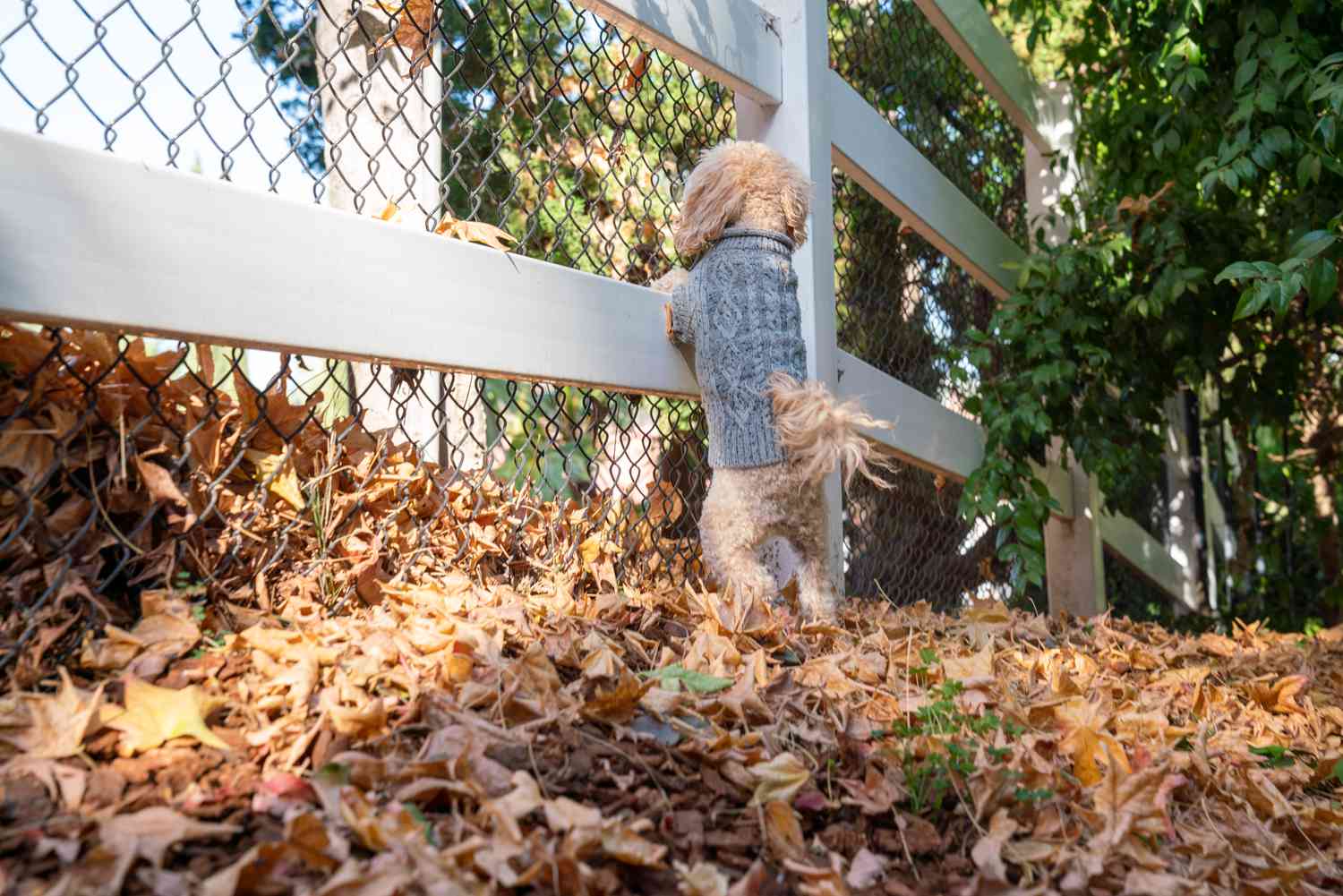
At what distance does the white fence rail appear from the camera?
1.54 metres

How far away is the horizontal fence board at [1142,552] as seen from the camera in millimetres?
5484

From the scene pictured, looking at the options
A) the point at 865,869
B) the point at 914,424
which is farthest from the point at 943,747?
the point at 914,424

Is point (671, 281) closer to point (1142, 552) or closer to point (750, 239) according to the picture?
point (750, 239)

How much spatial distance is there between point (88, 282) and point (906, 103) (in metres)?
3.79

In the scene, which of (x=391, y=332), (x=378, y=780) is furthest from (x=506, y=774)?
(x=391, y=332)

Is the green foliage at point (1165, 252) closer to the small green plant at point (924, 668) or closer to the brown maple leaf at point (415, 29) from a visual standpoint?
the small green plant at point (924, 668)

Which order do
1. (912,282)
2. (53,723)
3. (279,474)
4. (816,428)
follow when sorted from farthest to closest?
(912,282)
(816,428)
(279,474)
(53,723)

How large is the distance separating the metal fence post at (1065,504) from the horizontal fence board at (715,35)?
7.93 ft

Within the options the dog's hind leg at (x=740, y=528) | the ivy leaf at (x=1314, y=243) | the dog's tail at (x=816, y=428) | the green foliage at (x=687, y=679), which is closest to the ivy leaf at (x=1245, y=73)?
the ivy leaf at (x=1314, y=243)

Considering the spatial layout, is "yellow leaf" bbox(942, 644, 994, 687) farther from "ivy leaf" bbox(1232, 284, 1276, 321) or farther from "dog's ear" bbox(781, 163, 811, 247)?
"ivy leaf" bbox(1232, 284, 1276, 321)

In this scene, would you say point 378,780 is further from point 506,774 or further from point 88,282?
point 88,282

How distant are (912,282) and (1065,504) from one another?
1.30 m

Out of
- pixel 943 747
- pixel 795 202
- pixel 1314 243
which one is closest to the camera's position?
pixel 943 747

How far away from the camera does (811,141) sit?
2.97 meters
